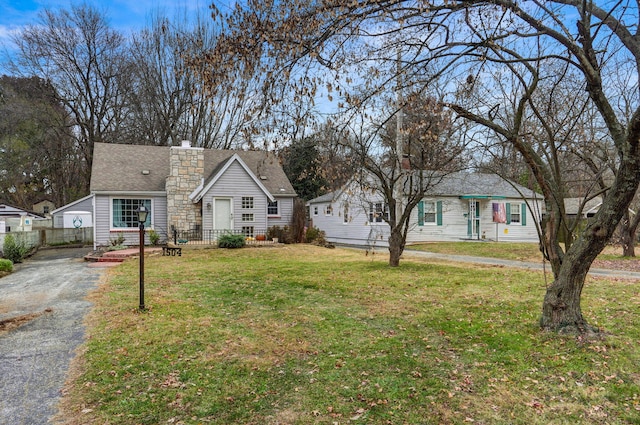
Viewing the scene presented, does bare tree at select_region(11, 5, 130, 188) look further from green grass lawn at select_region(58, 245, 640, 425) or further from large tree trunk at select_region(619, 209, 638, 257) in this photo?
large tree trunk at select_region(619, 209, 638, 257)

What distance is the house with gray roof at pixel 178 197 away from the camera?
17859 millimetres

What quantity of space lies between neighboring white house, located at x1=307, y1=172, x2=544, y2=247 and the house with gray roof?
14.1 ft

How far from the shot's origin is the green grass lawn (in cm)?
329

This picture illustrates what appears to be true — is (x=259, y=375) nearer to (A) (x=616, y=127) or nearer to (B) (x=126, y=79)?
(A) (x=616, y=127)

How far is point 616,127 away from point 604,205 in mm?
880

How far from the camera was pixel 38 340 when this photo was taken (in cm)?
516

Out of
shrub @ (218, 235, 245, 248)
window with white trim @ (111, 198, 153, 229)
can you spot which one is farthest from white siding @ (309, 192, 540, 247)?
window with white trim @ (111, 198, 153, 229)

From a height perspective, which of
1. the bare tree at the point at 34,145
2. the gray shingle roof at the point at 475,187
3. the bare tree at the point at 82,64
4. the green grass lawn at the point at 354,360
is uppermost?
the bare tree at the point at 82,64

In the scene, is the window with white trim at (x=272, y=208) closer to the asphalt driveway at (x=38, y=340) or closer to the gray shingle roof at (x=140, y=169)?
the gray shingle roof at (x=140, y=169)

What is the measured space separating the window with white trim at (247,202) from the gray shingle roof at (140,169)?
1.32 meters

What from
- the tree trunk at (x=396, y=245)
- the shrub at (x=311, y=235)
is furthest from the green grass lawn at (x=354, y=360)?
the shrub at (x=311, y=235)

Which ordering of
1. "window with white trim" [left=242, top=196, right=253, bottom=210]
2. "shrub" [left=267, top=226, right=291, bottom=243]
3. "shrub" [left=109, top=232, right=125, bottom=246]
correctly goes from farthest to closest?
"shrub" [left=267, top=226, right=291, bottom=243] → "window with white trim" [left=242, top=196, right=253, bottom=210] → "shrub" [left=109, top=232, right=125, bottom=246]

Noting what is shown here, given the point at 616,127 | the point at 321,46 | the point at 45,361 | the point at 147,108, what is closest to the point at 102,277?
the point at 45,361

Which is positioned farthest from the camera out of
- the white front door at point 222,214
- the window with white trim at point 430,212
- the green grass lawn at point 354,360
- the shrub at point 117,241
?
the window with white trim at point 430,212
